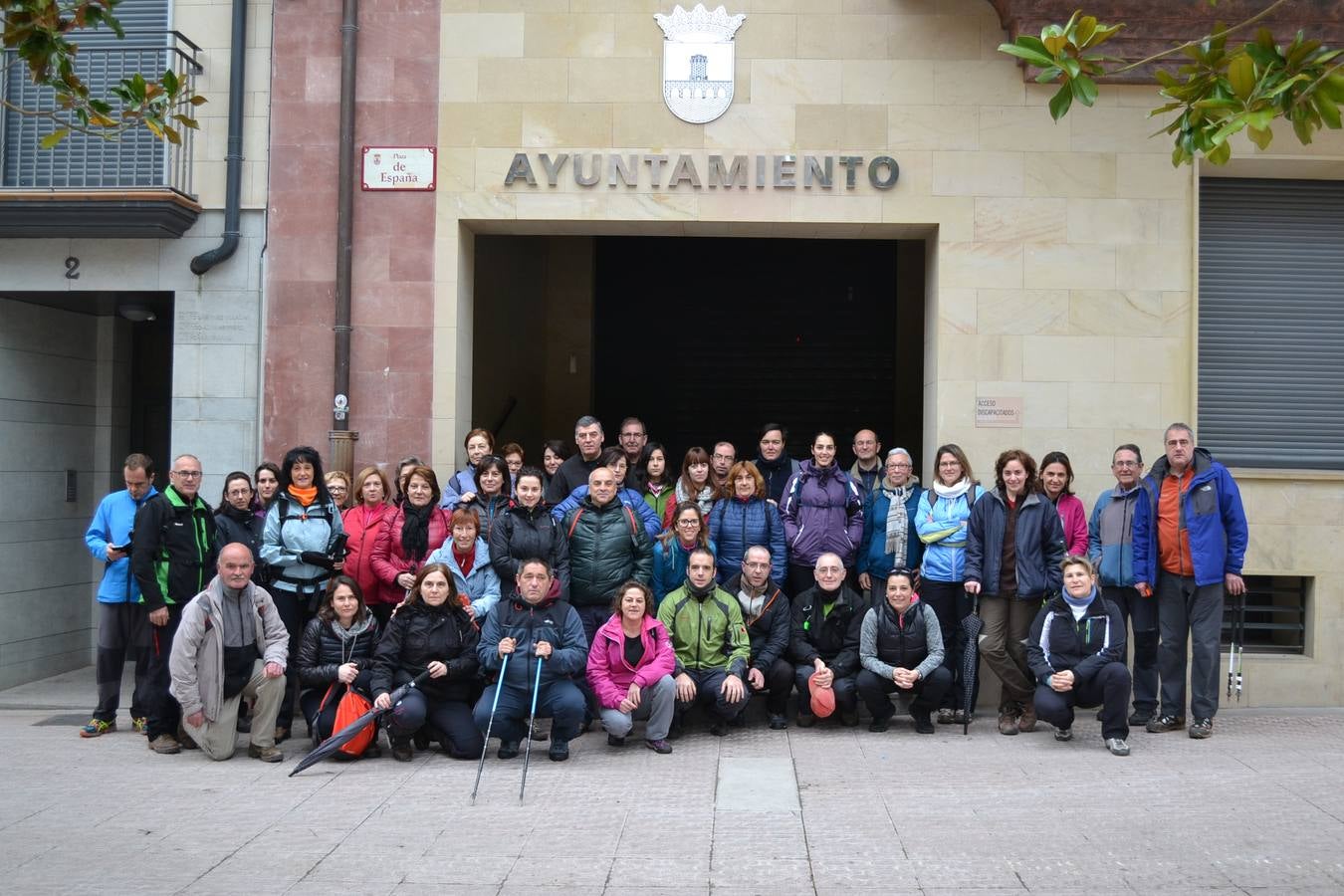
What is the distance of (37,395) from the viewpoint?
1132cm

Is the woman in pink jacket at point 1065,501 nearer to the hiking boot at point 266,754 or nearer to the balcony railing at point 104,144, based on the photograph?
the hiking boot at point 266,754

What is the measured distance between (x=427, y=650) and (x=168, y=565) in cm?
198

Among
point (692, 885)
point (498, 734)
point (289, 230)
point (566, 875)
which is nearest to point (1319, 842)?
point (692, 885)

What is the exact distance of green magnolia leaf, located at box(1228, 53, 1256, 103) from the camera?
4871mm

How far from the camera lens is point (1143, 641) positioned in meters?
8.90

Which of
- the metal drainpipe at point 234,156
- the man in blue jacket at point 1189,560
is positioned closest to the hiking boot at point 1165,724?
the man in blue jacket at point 1189,560

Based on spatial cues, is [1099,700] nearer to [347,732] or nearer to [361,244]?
[347,732]

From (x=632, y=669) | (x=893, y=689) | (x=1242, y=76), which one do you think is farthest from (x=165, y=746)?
(x=1242, y=76)

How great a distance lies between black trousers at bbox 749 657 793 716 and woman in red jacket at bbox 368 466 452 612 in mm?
2475

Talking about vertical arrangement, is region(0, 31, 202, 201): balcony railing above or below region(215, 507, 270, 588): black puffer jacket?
above

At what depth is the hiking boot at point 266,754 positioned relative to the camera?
7.88 m

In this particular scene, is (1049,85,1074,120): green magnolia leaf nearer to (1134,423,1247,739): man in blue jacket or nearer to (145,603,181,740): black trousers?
(1134,423,1247,739): man in blue jacket

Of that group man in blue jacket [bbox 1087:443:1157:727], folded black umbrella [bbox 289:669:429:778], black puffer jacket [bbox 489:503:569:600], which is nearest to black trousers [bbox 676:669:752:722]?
black puffer jacket [bbox 489:503:569:600]

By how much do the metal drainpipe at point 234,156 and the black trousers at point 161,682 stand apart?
3.17 metres
